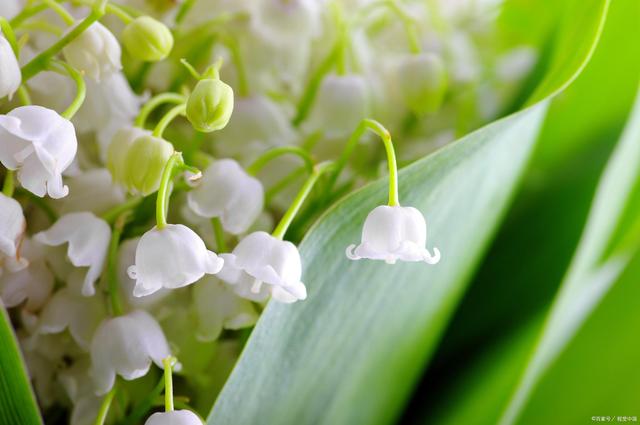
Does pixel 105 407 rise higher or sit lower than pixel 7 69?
lower

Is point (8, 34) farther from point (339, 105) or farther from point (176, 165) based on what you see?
point (339, 105)

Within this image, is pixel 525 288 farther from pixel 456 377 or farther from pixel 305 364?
pixel 305 364

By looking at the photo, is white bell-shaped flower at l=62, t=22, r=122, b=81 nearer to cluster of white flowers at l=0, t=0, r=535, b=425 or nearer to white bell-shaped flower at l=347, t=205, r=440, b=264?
cluster of white flowers at l=0, t=0, r=535, b=425

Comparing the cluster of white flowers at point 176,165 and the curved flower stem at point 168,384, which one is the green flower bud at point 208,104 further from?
the curved flower stem at point 168,384

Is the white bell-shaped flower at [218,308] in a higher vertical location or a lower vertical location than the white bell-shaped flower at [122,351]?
higher

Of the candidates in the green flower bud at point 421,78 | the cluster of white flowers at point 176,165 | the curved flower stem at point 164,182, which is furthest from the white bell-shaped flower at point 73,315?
the green flower bud at point 421,78

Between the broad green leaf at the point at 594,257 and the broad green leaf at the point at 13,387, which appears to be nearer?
the broad green leaf at the point at 13,387

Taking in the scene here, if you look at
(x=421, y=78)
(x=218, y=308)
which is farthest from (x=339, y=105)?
(x=218, y=308)
